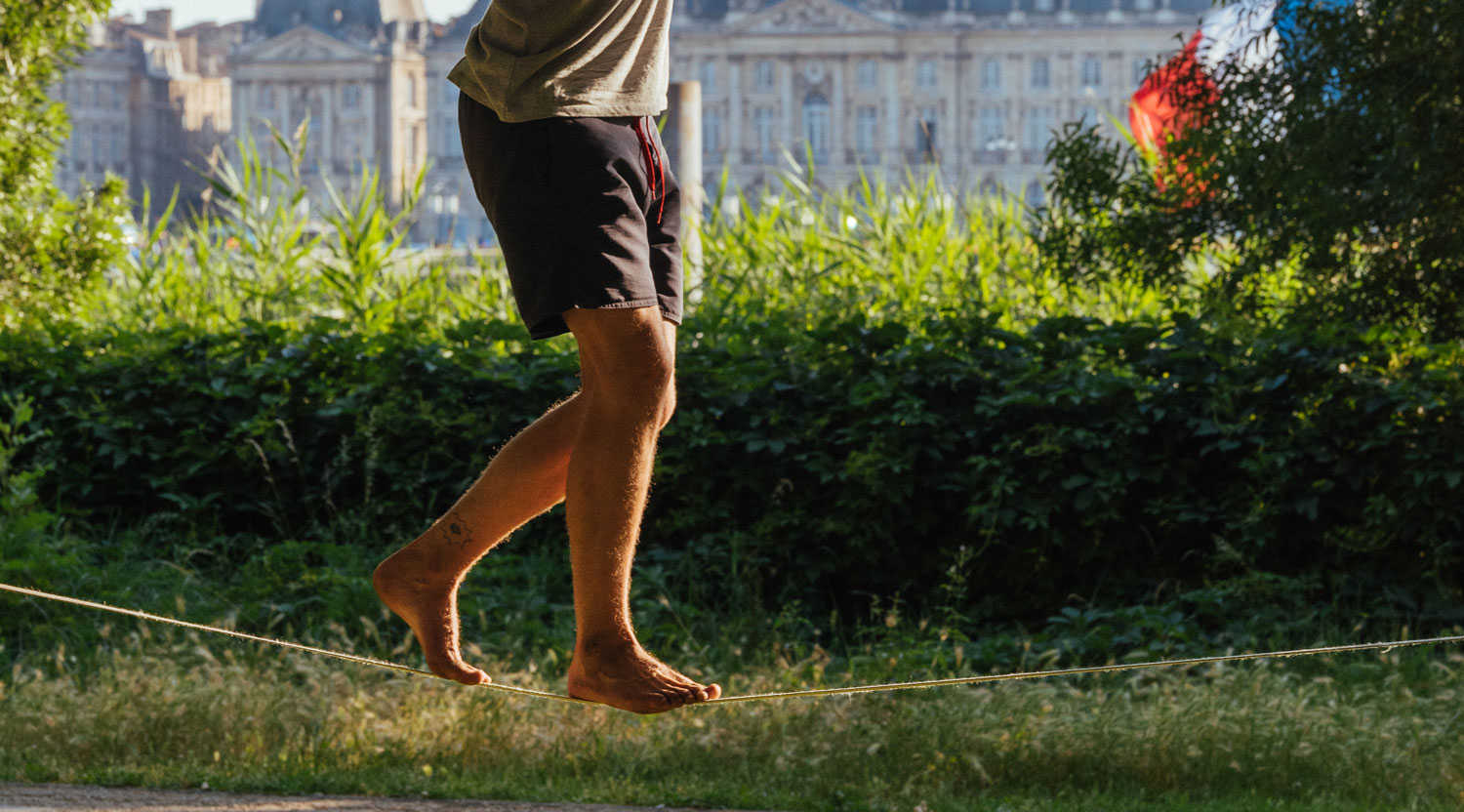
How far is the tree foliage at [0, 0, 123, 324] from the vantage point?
6.32 meters

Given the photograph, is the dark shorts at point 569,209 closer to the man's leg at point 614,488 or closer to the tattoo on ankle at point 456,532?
the man's leg at point 614,488

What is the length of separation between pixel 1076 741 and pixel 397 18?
330ft

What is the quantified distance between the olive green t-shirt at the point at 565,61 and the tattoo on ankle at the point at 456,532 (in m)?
0.74

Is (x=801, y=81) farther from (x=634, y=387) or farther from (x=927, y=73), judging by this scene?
(x=634, y=387)

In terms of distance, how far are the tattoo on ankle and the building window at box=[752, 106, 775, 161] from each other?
288ft

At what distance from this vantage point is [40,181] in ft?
21.4

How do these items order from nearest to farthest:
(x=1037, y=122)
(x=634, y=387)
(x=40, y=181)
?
(x=634, y=387) < (x=40, y=181) < (x=1037, y=122)

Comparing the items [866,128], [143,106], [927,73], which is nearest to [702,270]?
[866,128]

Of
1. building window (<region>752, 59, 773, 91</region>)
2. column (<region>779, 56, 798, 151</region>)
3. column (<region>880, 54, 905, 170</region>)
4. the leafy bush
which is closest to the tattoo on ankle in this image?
the leafy bush

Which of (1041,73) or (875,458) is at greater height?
(1041,73)

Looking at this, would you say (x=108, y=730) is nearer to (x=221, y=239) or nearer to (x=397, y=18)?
(x=221, y=239)

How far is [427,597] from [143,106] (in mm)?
100934

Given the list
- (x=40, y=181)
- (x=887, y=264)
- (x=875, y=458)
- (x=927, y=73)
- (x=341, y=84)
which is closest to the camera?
(x=875, y=458)

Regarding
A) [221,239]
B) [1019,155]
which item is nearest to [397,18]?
[1019,155]
